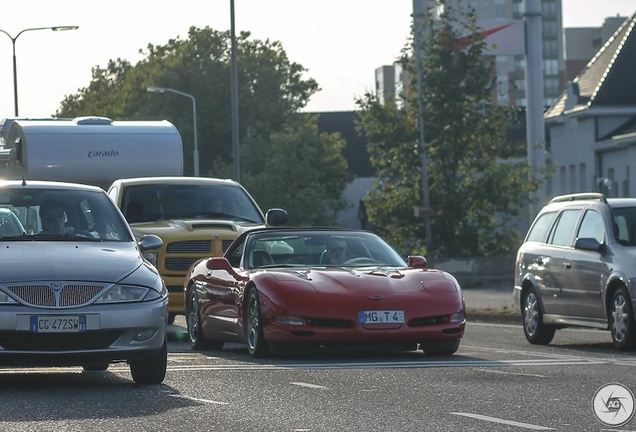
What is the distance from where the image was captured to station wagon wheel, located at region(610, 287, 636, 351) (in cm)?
1688

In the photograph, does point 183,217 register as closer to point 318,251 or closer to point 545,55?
point 318,251

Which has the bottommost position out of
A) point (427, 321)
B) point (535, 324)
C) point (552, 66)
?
point (535, 324)

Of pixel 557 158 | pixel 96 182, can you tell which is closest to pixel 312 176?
pixel 557 158

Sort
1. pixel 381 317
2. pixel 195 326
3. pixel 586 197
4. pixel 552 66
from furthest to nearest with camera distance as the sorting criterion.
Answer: pixel 552 66 → pixel 586 197 → pixel 195 326 → pixel 381 317

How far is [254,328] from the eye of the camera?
15.7 m

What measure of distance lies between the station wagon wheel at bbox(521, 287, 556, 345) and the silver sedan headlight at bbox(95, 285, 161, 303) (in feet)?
25.9

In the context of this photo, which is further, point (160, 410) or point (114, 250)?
point (114, 250)

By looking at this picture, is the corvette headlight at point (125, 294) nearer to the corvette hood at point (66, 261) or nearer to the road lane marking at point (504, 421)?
the corvette hood at point (66, 261)

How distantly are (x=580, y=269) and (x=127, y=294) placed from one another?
7.63m

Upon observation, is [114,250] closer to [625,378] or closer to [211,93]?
[625,378]

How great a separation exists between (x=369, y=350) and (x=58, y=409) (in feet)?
21.6

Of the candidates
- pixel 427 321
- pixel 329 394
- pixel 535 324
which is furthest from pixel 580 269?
pixel 329 394

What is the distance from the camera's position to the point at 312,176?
8962 centimetres

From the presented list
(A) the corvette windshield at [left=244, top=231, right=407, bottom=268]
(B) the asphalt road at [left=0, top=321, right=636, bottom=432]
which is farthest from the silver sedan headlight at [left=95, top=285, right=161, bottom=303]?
(A) the corvette windshield at [left=244, top=231, right=407, bottom=268]
